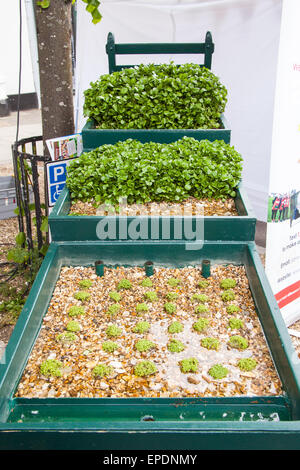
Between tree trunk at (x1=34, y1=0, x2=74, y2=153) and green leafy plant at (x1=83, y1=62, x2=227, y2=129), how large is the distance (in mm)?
512

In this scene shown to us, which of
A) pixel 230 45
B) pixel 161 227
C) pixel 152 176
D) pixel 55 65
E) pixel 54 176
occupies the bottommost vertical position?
pixel 161 227

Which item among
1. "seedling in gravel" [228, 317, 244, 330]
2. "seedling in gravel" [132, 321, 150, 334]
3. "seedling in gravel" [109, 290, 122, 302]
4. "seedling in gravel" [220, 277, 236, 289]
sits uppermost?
"seedling in gravel" [220, 277, 236, 289]

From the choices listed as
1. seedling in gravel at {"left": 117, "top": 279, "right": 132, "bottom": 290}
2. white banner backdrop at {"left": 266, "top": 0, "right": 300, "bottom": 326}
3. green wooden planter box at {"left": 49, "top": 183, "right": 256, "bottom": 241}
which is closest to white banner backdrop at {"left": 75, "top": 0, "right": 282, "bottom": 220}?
white banner backdrop at {"left": 266, "top": 0, "right": 300, "bottom": 326}

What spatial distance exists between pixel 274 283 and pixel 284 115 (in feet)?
4.61

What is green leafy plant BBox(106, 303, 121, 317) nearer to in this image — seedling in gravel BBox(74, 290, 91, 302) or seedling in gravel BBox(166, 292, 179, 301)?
seedling in gravel BBox(74, 290, 91, 302)

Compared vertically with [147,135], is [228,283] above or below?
below

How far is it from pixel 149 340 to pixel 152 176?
3.86ft

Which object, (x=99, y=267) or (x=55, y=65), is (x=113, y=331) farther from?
(x=55, y=65)

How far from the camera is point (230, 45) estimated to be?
532 centimetres

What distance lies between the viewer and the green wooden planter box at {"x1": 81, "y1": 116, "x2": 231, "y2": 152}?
3381mm

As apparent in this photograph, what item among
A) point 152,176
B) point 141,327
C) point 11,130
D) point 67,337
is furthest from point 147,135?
point 11,130

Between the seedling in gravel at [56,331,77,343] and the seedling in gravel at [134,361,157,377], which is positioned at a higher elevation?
the seedling in gravel at [56,331,77,343]

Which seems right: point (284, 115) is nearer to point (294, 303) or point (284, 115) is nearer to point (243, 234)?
point (243, 234)
